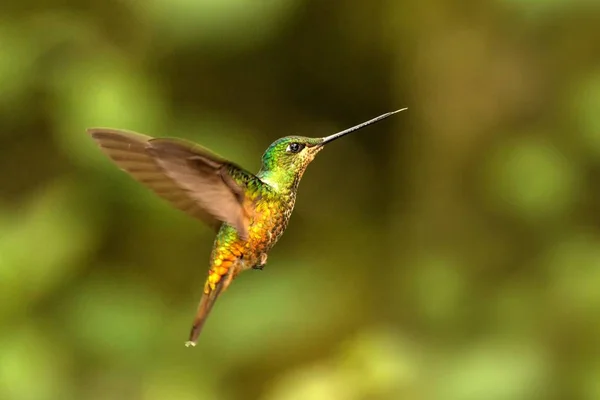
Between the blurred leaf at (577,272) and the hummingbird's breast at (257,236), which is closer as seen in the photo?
the hummingbird's breast at (257,236)

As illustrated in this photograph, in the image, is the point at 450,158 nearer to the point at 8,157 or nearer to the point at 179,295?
the point at 179,295

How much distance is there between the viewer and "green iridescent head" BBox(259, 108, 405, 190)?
0.60 ft

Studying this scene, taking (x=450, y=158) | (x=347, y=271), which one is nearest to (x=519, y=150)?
(x=450, y=158)

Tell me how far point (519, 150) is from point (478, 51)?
0.51ft

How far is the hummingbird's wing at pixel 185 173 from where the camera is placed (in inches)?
6.5

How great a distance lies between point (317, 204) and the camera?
1.15 meters

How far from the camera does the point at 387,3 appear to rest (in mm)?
1160

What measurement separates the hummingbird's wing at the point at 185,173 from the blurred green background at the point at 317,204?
2.29 ft

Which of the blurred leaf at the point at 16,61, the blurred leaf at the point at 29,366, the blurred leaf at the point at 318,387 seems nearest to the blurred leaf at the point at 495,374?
the blurred leaf at the point at 318,387

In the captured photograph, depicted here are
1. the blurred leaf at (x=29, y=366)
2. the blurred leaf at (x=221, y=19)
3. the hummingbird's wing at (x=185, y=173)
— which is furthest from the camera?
the blurred leaf at (x=29, y=366)

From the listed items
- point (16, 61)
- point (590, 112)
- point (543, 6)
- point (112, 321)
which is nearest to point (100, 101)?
point (16, 61)

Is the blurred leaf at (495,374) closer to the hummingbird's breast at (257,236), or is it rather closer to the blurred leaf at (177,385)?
the blurred leaf at (177,385)

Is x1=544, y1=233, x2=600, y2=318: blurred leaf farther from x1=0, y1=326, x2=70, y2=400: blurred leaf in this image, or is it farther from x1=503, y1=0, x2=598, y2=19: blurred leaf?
x1=0, y1=326, x2=70, y2=400: blurred leaf

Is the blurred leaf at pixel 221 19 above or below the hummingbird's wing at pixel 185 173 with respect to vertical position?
above
